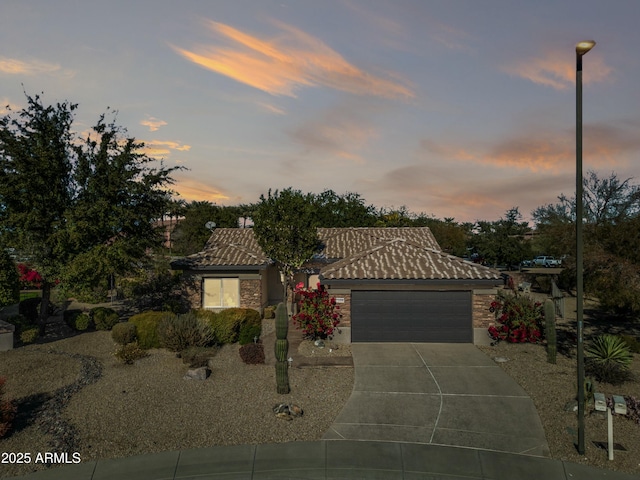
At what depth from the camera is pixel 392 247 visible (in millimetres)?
21844

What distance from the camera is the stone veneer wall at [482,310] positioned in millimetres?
17891

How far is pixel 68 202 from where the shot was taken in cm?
1972

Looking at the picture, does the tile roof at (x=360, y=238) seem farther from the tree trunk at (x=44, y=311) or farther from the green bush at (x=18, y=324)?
the green bush at (x=18, y=324)

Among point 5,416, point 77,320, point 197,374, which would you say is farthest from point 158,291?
point 5,416

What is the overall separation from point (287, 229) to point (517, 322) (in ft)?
42.0

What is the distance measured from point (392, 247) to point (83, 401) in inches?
608

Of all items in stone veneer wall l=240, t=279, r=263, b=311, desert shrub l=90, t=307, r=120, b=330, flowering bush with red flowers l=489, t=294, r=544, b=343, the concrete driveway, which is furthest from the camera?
stone veneer wall l=240, t=279, r=263, b=311

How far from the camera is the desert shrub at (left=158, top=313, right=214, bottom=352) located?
1619 cm

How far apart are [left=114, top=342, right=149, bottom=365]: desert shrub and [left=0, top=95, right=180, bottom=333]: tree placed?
490cm

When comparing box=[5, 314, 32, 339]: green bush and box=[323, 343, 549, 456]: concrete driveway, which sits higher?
box=[5, 314, 32, 339]: green bush

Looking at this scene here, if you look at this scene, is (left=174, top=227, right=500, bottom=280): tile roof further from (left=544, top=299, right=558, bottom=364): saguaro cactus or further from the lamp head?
the lamp head

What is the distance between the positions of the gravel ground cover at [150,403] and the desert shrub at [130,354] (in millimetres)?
256

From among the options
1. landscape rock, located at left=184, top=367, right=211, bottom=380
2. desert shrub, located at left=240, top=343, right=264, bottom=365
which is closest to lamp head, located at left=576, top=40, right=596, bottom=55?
desert shrub, located at left=240, top=343, right=264, bottom=365

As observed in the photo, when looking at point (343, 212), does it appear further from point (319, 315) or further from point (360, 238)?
point (319, 315)
